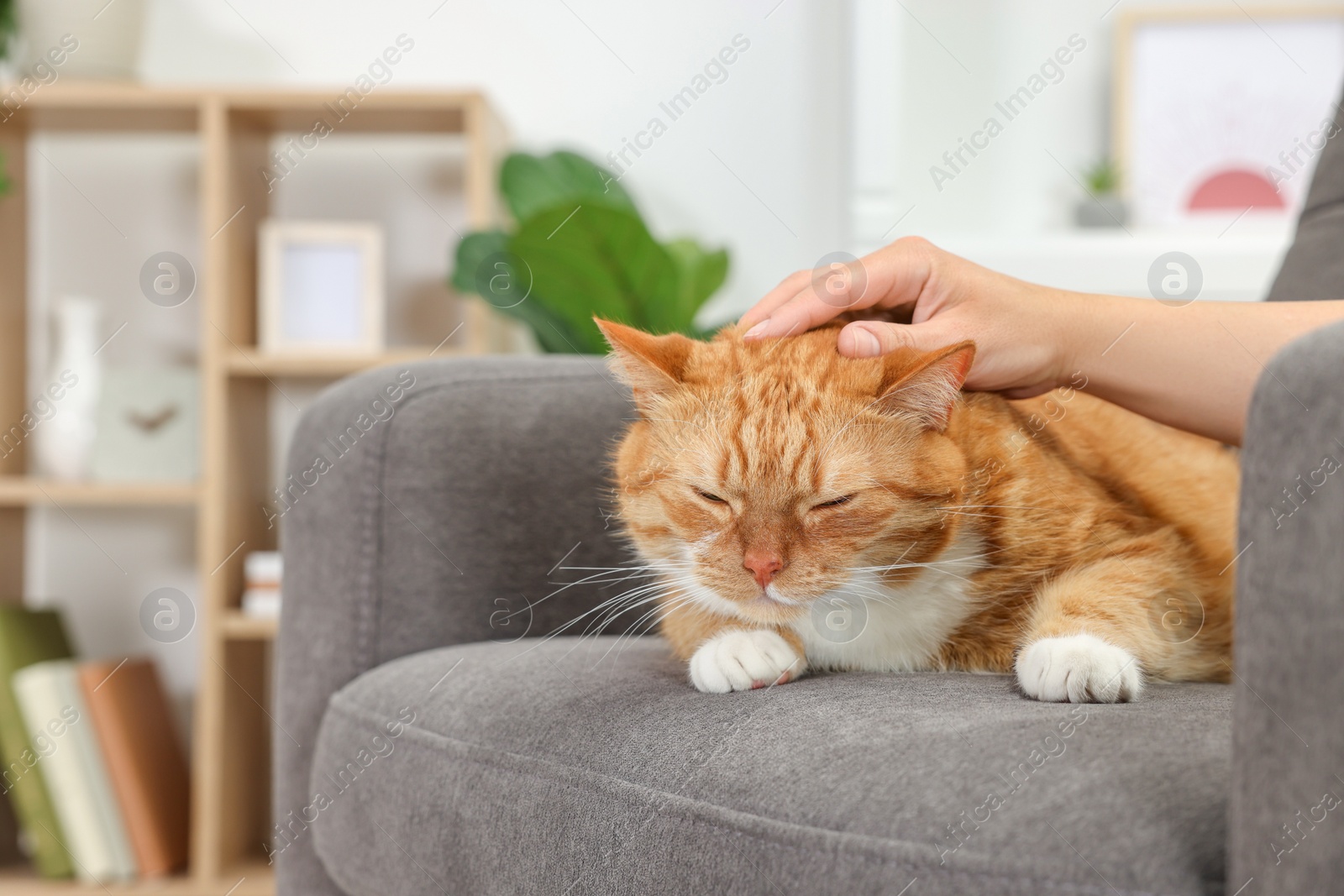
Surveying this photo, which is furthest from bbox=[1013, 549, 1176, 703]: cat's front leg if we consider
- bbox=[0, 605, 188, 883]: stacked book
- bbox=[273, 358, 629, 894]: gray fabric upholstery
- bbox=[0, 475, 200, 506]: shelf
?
bbox=[0, 605, 188, 883]: stacked book

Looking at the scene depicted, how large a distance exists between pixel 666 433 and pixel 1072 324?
367mm

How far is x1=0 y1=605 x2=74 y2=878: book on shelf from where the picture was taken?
6.89 ft

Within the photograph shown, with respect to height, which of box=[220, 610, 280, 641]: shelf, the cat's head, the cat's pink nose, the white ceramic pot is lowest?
box=[220, 610, 280, 641]: shelf

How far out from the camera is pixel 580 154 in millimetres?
2387

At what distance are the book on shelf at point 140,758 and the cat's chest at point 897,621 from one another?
1.78 meters

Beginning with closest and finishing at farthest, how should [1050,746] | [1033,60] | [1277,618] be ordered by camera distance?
1. [1277,618]
2. [1050,746]
3. [1033,60]

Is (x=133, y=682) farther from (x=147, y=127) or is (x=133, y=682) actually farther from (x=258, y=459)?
(x=147, y=127)

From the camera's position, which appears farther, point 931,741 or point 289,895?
point 289,895

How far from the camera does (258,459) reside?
2.46m

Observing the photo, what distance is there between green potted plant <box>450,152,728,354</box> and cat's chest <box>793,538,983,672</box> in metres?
1.02

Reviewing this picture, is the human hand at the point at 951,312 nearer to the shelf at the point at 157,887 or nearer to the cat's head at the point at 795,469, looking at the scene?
the cat's head at the point at 795,469

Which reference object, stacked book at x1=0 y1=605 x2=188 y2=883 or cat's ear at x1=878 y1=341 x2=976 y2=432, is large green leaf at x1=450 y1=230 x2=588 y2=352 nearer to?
stacked book at x1=0 y1=605 x2=188 y2=883

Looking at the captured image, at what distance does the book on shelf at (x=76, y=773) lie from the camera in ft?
6.89

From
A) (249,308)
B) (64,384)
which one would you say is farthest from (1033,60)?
(64,384)
